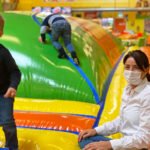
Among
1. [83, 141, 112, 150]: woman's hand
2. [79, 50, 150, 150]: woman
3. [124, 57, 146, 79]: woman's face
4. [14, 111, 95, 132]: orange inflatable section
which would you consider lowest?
[14, 111, 95, 132]: orange inflatable section

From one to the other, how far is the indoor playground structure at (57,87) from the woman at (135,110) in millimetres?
514

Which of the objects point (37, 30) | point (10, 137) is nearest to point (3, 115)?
point (10, 137)

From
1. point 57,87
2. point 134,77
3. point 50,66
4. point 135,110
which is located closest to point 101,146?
point 135,110

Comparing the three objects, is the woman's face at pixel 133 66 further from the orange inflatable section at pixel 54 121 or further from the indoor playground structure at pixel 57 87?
the orange inflatable section at pixel 54 121

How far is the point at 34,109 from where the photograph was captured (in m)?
2.59

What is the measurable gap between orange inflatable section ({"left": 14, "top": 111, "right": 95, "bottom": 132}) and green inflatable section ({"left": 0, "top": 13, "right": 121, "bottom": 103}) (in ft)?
1.10

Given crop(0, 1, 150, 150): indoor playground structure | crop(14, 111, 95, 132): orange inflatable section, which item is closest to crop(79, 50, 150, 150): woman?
crop(0, 1, 150, 150): indoor playground structure

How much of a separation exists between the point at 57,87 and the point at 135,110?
1323mm

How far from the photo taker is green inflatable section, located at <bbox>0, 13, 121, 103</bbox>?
2822mm

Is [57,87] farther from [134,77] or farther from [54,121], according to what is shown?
[134,77]

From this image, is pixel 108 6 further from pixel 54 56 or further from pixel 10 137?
pixel 10 137

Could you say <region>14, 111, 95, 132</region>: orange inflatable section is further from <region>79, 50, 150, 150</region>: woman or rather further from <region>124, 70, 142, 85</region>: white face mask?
<region>124, 70, 142, 85</region>: white face mask

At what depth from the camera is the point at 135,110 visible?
5.21ft

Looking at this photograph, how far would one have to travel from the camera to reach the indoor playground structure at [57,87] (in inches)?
88.3
